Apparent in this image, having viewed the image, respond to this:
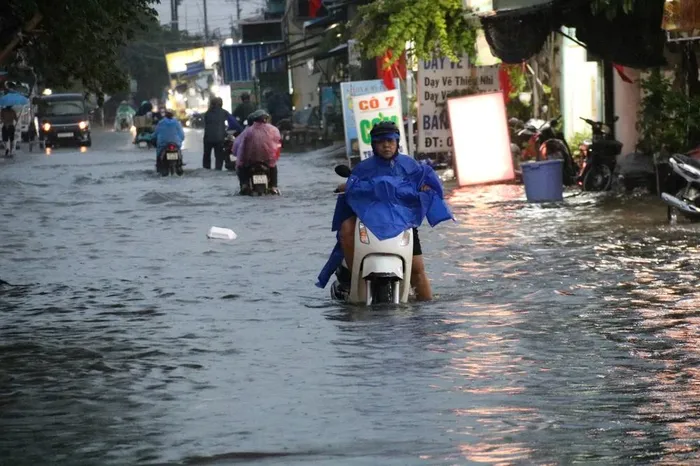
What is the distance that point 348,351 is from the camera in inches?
403

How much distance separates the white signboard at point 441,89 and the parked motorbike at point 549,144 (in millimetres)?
1090

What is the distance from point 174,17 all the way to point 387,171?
130038mm

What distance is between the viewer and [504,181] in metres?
27.2

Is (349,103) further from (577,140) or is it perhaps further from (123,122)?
(123,122)

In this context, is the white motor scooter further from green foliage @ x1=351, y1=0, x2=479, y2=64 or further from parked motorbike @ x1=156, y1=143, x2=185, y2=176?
parked motorbike @ x1=156, y1=143, x2=185, y2=176

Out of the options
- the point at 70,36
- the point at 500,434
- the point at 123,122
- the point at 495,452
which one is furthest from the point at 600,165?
the point at 123,122

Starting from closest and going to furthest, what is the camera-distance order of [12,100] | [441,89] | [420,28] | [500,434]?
[500,434]
[441,89]
[420,28]
[12,100]

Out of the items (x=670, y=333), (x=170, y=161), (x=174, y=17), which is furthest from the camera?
(x=174, y=17)

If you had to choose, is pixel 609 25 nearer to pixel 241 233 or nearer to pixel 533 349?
pixel 241 233

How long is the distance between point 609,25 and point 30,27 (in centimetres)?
1109

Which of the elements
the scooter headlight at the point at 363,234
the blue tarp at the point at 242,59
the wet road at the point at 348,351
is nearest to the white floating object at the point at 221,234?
the wet road at the point at 348,351

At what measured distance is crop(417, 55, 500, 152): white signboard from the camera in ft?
92.0

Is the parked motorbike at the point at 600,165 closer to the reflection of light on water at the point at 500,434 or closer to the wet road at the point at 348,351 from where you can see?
the wet road at the point at 348,351

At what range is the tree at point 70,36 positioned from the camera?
48.8 ft
